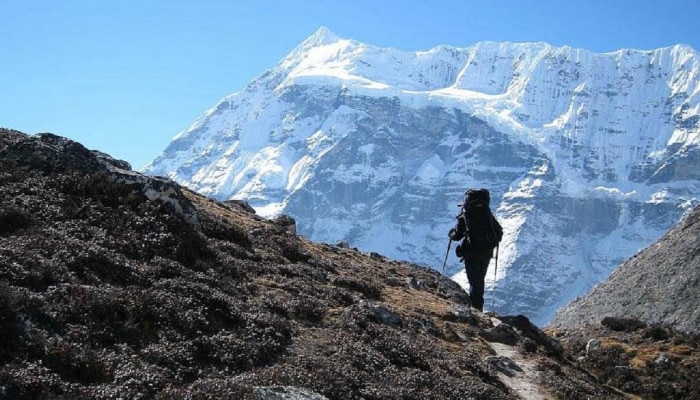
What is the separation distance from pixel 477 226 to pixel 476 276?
1.95 meters

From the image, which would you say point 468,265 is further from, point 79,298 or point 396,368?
point 79,298

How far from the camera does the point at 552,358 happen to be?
1919cm

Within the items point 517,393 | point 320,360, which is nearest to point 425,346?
point 517,393

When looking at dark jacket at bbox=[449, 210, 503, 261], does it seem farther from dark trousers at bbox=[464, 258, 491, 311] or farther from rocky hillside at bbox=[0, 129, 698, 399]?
rocky hillside at bbox=[0, 129, 698, 399]

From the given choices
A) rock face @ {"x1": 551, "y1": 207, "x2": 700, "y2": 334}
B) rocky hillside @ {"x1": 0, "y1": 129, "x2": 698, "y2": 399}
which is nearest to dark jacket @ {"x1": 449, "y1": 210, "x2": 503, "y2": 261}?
rocky hillside @ {"x1": 0, "y1": 129, "x2": 698, "y2": 399}

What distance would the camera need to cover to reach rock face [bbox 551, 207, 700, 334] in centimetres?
2508

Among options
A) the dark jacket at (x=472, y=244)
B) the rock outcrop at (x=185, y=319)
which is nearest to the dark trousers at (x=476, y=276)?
the dark jacket at (x=472, y=244)

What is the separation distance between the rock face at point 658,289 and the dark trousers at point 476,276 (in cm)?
598

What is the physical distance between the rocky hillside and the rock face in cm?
388

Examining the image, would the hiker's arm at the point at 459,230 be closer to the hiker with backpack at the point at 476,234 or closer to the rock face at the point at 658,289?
the hiker with backpack at the point at 476,234

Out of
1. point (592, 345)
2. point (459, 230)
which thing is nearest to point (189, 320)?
point (459, 230)

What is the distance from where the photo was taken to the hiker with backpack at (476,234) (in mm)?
25219

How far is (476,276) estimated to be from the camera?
25688 mm

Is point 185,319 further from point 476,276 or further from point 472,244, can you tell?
point 476,276
